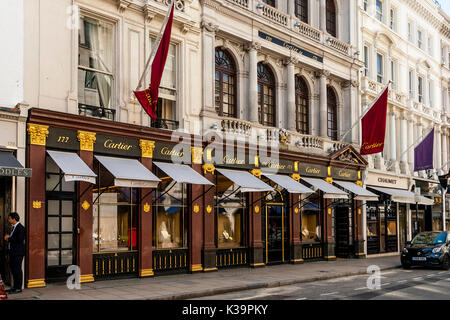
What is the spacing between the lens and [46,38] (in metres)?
15.2

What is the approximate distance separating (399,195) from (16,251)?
69.0ft

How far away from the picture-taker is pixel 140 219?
16.9m

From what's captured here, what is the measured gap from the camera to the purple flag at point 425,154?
101 ft

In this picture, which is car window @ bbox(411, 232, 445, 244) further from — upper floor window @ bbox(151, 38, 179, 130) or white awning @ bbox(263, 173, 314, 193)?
upper floor window @ bbox(151, 38, 179, 130)

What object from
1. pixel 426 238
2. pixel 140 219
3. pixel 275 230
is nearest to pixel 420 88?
pixel 426 238

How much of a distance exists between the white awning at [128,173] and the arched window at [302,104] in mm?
10622

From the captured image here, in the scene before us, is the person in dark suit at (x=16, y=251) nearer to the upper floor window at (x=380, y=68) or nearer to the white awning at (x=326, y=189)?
the white awning at (x=326, y=189)

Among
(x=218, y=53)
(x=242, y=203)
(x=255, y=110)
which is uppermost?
(x=218, y=53)

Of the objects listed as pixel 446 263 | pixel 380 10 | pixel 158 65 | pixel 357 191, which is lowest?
pixel 446 263

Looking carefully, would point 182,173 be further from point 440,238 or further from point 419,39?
point 419,39

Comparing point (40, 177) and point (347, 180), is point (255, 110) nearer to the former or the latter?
point (347, 180)

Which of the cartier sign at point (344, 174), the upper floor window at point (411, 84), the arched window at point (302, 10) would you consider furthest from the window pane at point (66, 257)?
the upper floor window at point (411, 84)
